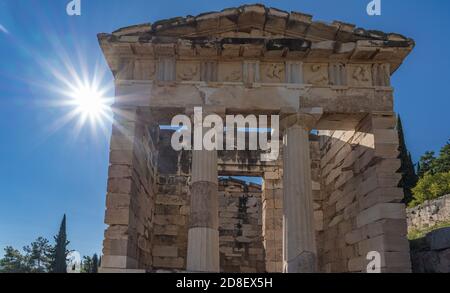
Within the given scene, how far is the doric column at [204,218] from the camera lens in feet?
35.8

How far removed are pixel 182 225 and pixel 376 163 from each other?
772cm

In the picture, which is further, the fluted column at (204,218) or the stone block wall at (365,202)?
the stone block wall at (365,202)

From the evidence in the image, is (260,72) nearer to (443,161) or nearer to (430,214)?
(430,214)

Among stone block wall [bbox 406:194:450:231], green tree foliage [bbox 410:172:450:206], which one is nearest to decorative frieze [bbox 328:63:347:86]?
stone block wall [bbox 406:194:450:231]

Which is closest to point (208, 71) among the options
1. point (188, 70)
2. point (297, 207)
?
point (188, 70)

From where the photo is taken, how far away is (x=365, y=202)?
40.8 ft

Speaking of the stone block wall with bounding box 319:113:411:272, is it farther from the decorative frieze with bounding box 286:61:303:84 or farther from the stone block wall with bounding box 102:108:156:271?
the stone block wall with bounding box 102:108:156:271

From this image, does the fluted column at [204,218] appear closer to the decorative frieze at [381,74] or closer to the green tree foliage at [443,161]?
the decorative frieze at [381,74]

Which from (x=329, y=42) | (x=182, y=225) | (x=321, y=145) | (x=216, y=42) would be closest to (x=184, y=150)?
(x=182, y=225)

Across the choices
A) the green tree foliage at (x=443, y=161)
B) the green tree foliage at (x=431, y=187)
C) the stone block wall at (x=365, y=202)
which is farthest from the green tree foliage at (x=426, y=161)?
the stone block wall at (x=365, y=202)

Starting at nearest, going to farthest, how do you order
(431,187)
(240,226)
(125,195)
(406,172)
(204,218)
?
1. (204,218)
2. (125,195)
3. (240,226)
4. (431,187)
5. (406,172)

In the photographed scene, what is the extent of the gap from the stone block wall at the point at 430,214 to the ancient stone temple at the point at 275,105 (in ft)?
30.4

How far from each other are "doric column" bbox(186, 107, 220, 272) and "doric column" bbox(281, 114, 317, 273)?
1726 mm
